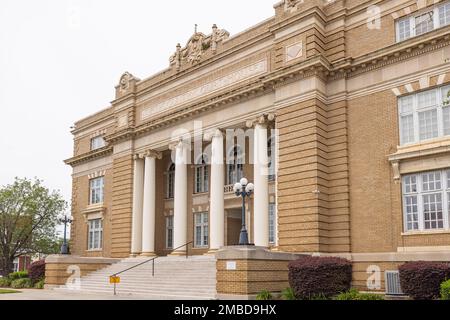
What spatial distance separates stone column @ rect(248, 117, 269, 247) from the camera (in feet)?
90.8

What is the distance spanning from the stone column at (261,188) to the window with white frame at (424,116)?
24.2 feet

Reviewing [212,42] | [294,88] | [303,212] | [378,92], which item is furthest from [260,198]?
[212,42]

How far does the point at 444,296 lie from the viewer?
18.3 meters

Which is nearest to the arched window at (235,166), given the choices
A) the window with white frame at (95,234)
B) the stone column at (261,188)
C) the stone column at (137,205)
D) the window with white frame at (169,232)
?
the stone column at (261,188)

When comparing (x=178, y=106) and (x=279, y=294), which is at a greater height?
(x=178, y=106)

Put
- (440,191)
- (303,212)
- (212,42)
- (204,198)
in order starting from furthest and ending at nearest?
1. (204,198)
2. (212,42)
3. (303,212)
4. (440,191)

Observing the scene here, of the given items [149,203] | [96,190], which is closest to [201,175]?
[149,203]

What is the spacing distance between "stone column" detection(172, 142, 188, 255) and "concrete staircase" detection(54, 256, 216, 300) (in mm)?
1674

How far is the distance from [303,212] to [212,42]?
43.3 feet

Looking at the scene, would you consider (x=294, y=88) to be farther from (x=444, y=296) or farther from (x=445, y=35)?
(x=444, y=296)

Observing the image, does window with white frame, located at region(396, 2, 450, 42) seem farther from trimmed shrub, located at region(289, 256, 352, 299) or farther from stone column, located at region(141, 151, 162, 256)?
stone column, located at region(141, 151, 162, 256)

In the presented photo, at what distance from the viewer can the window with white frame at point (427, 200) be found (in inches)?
877

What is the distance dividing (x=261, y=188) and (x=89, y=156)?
2025 cm

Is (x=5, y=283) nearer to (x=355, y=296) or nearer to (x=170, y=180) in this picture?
(x=170, y=180)
